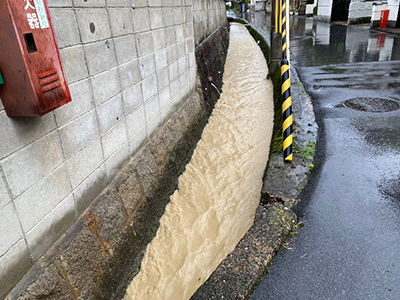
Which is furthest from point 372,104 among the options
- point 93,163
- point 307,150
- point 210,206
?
point 93,163

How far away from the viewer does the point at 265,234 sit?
128 inches

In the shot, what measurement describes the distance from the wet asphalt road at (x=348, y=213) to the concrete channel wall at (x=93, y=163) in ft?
5.09

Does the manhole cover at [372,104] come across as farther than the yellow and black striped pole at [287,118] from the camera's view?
Yes

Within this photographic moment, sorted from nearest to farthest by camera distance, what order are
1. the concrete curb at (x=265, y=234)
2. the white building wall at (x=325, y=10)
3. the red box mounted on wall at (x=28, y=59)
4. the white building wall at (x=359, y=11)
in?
the red box mounted on wall at (x=28, y=59)
the concrete curb at (x=265, y=234)
the white building wall at (x=359, y=11)
the white building wall at (x=325, y=10)

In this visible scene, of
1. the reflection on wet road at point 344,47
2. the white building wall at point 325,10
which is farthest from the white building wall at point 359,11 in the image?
the white building wall at point 325,10

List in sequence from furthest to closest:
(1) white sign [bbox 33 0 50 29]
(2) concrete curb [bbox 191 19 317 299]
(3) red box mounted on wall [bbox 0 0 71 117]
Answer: (2) concrete curb [bbox 191 19 317 299] < (1) white sign [bbox 33 0 50 29] < (3) red box mounted on wall [bbox 0 0 71 117]

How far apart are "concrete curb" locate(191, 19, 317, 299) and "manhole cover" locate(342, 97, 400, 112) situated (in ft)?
7.66

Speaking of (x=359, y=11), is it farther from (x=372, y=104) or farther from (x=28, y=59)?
(x=28, y=59)

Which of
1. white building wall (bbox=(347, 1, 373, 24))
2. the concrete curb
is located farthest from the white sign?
white building wall (bbox=(347, 1, 373, 24))

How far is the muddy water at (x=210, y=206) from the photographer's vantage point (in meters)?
3.48

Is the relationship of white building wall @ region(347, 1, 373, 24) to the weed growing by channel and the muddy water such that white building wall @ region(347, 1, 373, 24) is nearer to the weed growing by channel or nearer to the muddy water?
the muddy water

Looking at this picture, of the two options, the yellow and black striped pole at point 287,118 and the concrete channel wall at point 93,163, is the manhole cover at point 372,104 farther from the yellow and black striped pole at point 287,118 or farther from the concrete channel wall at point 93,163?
the concrete channel wall at point 93,163

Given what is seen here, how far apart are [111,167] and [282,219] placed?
1981 mm

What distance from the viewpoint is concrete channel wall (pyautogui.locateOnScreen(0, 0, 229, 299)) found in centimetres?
215
